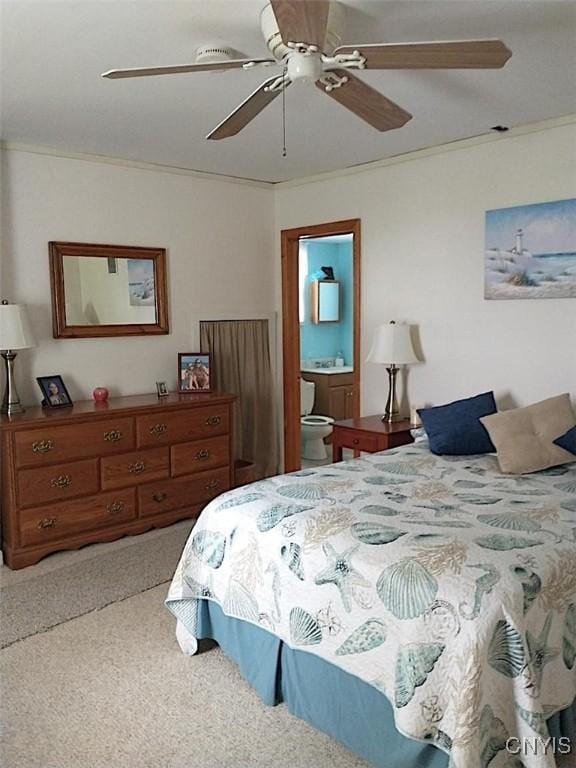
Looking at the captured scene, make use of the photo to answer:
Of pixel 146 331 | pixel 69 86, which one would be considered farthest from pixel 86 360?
pixel 69 86

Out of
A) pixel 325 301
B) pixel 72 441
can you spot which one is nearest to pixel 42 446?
pixel 72 441

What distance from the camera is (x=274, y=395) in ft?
17.3

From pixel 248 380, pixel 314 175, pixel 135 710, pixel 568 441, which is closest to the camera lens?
pixel 135 710

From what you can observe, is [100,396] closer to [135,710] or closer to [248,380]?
[248,380]

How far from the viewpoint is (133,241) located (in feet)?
14.1

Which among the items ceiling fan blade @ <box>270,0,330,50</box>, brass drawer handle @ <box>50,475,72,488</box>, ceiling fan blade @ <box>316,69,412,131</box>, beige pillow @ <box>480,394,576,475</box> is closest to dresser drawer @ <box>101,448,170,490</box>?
brass drawer handle @ <box>50,475,72,488</box>

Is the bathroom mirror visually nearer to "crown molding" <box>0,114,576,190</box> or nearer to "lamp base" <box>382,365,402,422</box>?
"crown molding" <box>0,114,576,190</box>

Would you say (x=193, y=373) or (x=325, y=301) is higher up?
(x=325, y=301)

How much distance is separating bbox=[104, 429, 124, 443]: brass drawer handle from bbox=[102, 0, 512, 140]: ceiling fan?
7.23 feet

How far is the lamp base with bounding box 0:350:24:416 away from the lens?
3.67 metres

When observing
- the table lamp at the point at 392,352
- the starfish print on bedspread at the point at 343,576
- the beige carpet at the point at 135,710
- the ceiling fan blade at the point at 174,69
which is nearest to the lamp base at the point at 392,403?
the table lamp at the point at 392,352

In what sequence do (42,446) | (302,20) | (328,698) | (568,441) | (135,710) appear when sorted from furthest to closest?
(42,446), (568,441), (135,710), (328,698), (302,20)

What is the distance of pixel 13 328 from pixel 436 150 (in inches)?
111

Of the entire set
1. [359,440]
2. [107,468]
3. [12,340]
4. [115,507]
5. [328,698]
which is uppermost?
[12,340]
